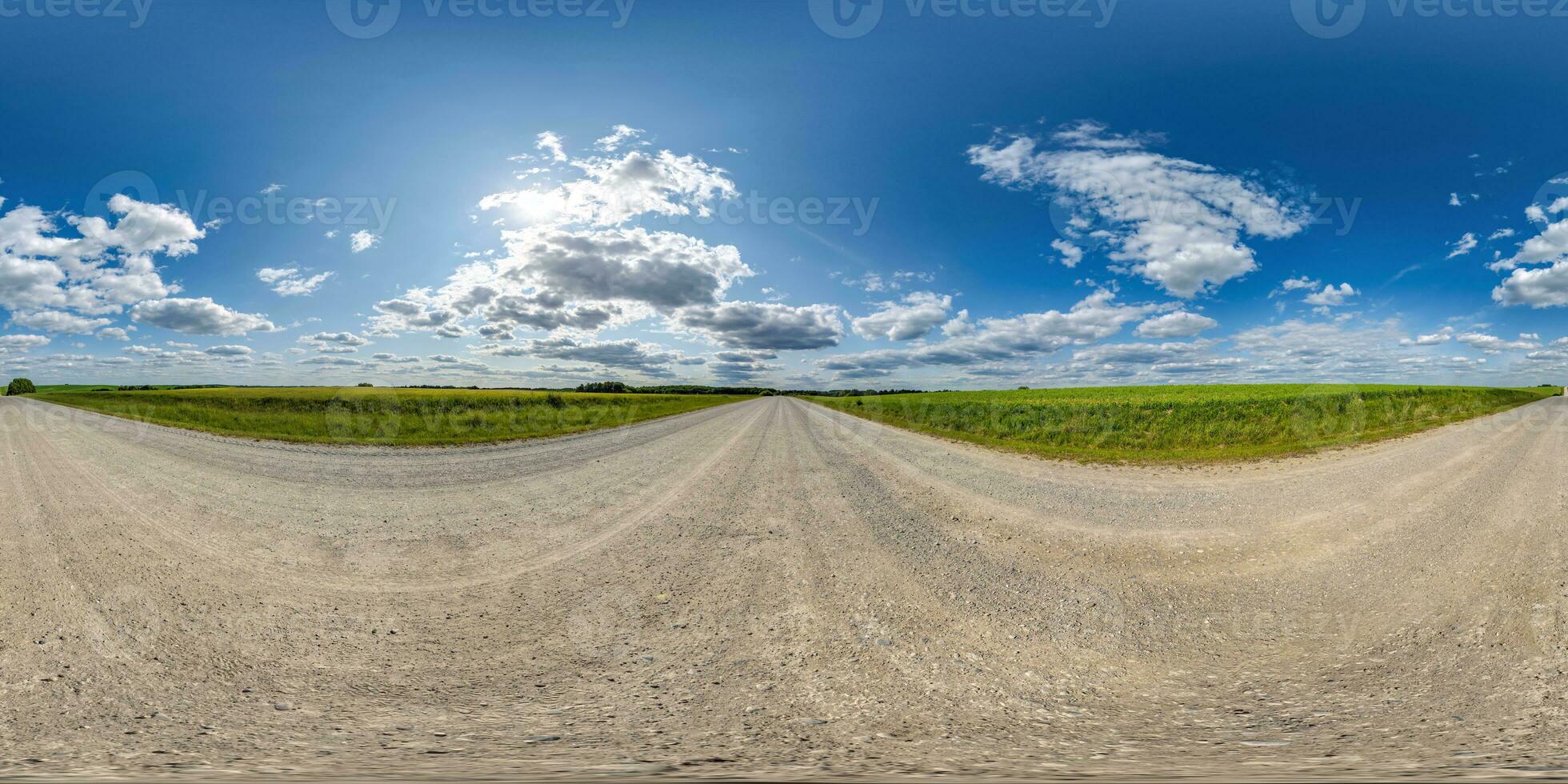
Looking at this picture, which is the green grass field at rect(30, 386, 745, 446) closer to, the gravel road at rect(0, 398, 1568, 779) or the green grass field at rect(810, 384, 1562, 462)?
the gravel road at rect(0, 398, 1568, 779)

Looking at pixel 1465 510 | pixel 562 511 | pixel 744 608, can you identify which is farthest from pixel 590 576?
pixel 1465 510

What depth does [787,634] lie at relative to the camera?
4.50m

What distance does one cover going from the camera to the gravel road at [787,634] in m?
3.20

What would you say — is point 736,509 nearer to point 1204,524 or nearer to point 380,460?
point 1204,524

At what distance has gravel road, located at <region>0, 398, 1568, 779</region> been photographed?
320cm

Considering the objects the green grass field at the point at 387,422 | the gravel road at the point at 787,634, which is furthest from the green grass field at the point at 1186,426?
the green grass field at the point at 387,422

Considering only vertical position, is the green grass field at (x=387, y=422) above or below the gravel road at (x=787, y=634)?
above

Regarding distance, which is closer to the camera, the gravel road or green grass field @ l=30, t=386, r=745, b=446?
the gravel road

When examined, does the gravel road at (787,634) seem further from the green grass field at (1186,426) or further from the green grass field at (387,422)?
the green grass field at (387,422)

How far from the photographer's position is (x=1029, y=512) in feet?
28.3

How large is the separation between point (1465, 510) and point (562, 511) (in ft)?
43.4

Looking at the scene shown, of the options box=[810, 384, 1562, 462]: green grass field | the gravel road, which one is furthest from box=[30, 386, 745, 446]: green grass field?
box=[810, 384, 1562, 462]: green grass field

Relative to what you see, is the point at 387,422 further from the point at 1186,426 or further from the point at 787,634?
the point at 1186,426

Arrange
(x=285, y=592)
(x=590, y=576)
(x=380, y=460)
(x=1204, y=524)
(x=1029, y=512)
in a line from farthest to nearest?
(x=380, y=460)
(x=1029, y=512)
(x=1204, y=524)
(x=590, y=576)
(x=285, y=592)
